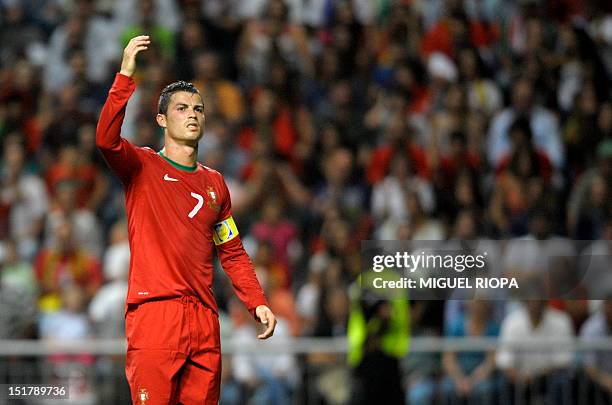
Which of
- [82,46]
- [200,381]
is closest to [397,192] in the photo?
[82,46]

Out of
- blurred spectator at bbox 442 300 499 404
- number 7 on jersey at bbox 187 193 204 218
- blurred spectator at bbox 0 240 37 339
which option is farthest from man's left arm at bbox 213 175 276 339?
blurred spectator at bbox 0 240 37 339

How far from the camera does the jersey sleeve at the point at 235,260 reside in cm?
729

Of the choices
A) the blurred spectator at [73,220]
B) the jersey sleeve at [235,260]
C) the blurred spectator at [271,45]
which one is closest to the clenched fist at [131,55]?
the jersey sleeve at [235,260]

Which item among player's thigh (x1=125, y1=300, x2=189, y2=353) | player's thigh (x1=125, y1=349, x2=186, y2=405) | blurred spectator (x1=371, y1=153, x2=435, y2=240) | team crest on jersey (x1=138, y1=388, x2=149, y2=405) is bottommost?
team crest on jersey (x1=138, y1=388, x2=149, y2=405)

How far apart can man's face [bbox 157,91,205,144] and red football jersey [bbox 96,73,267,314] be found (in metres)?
0.17

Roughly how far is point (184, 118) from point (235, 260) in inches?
36.1

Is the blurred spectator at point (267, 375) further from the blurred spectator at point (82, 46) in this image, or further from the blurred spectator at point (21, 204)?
the blurred spectator at point (82, 46)

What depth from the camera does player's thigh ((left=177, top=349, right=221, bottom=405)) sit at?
6824 mm

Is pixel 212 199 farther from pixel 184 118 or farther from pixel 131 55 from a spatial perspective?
pixel 131 55

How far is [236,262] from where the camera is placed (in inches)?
293

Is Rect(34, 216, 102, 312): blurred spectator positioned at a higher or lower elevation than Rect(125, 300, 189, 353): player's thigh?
higher

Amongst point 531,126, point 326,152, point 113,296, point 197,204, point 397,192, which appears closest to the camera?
point 197,204

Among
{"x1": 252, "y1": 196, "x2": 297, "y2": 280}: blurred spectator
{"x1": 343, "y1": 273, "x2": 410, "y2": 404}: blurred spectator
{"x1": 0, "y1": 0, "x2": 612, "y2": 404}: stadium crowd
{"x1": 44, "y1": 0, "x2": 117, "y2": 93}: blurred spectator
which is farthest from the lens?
{"x1": 44, "y1": 0, "x2": 117, "y2": 93}: blurred spectator

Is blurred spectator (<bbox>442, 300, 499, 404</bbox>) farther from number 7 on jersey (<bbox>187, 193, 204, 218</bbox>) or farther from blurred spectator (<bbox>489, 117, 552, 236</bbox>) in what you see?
number 7 on jersey (<bbox>187, 193, 204, 218</bbox>)
